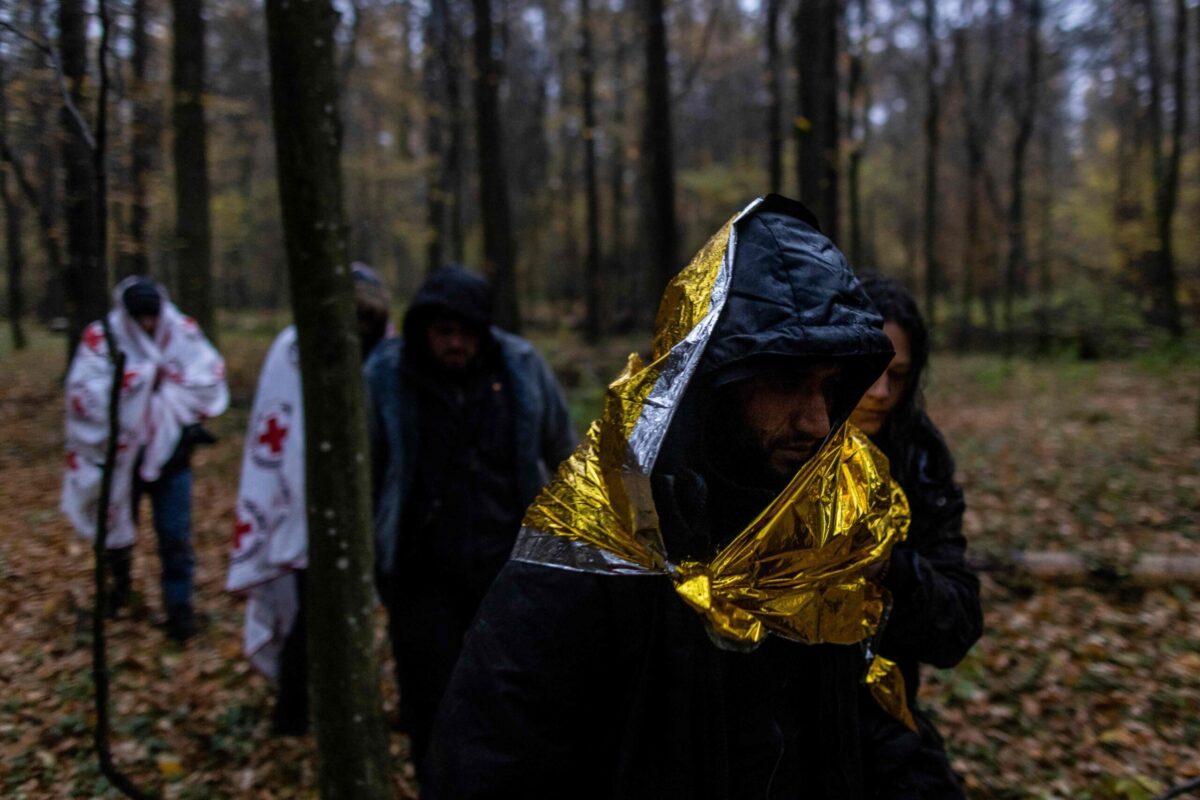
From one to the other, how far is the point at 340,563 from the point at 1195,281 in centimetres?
2343

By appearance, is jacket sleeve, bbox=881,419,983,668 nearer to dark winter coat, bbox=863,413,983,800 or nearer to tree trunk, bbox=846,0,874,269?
dark winter coat, bbox=863,413,983,800

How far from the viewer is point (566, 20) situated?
23031 millimetres

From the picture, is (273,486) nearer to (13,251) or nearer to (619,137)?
(13,251)

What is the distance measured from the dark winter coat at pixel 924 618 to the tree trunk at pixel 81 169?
275cm

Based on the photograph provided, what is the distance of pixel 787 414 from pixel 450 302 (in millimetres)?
2113

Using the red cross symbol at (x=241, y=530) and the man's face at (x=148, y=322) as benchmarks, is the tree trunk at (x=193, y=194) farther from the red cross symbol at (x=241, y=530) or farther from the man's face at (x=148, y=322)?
the red cross symbol at (x=241, y=530)

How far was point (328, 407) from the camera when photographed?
2428mm

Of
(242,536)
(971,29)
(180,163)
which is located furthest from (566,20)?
(242,536)

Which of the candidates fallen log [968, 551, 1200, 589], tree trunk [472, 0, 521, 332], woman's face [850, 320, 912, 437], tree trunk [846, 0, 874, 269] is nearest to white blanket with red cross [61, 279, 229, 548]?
woman's face [850, 320, 912, 437]

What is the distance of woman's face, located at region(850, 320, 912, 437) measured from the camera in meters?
2.21

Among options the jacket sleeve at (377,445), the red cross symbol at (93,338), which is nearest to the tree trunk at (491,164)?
the red cross symbol at (93,338)

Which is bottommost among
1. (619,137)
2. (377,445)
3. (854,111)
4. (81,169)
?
(377,445)

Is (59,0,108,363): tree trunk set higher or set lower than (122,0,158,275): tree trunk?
lower

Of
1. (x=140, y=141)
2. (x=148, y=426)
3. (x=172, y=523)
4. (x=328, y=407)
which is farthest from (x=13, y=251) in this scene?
(x=328, y=407)
